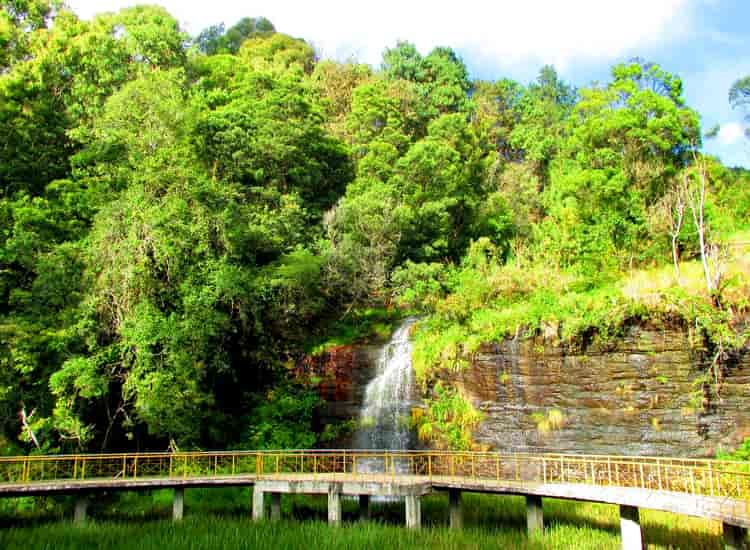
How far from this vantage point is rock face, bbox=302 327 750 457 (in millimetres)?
16641

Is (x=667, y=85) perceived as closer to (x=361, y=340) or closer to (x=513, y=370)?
(x=513, y=370)

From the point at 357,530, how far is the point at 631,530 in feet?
17.5

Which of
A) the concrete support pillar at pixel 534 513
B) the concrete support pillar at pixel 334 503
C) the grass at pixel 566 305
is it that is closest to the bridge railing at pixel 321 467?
the concrete support pillar at pixel 334 503

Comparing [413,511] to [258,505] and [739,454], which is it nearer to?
[258,505]

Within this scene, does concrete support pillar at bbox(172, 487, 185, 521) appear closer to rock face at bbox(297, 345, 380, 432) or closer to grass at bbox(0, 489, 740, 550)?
grass at bbox(0, 489, 740, 550)

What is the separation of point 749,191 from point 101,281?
28085 millimetres

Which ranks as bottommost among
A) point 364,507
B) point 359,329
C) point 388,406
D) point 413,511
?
point 364,507

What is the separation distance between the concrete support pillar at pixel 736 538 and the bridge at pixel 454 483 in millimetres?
16

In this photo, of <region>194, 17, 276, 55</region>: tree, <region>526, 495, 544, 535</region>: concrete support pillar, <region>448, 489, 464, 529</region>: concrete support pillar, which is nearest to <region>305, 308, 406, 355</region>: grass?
<region>448, 489, 464, 529</region>: concrete support pillar

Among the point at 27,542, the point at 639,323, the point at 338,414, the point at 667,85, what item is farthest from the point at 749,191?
the point at 27,542

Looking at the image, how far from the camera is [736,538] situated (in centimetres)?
967

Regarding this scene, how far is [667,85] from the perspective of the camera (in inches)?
1058

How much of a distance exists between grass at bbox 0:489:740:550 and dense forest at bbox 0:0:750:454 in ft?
9.42

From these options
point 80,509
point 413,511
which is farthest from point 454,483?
point 80,509
